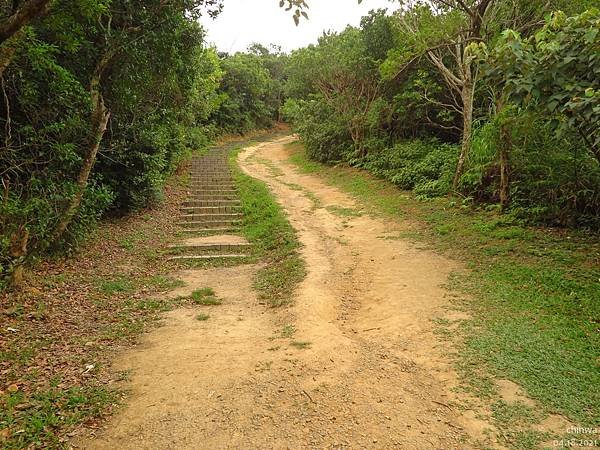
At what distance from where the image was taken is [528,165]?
7797mm

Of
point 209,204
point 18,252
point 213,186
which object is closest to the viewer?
point 18,252

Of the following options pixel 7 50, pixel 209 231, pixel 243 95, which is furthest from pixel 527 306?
pixel 243 95

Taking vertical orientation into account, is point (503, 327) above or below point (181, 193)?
below

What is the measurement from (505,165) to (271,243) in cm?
525

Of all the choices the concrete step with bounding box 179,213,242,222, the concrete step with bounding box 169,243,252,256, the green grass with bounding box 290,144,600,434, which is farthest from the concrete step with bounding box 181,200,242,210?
the green grass with bounding box 290,144,600,434

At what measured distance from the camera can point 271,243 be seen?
8.55 m

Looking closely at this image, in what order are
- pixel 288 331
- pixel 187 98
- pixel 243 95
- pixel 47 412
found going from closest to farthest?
1. pixel 47 412
2. pixel 288 331
3. pixel 187 98
4. pixel 243 95

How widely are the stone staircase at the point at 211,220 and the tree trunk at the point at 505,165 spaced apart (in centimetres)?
559

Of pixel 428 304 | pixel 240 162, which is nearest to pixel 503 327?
pixel 428 304

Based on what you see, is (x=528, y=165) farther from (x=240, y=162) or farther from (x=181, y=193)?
(x=240, y=162)

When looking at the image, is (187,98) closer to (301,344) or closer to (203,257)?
(203,257)

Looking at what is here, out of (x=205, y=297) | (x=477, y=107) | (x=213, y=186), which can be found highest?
(x=477, y=107)

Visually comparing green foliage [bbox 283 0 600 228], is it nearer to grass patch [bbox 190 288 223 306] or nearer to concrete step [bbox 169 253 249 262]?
grass patch [bbox 190 288 223 306]

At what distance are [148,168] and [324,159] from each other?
9.40 meters
